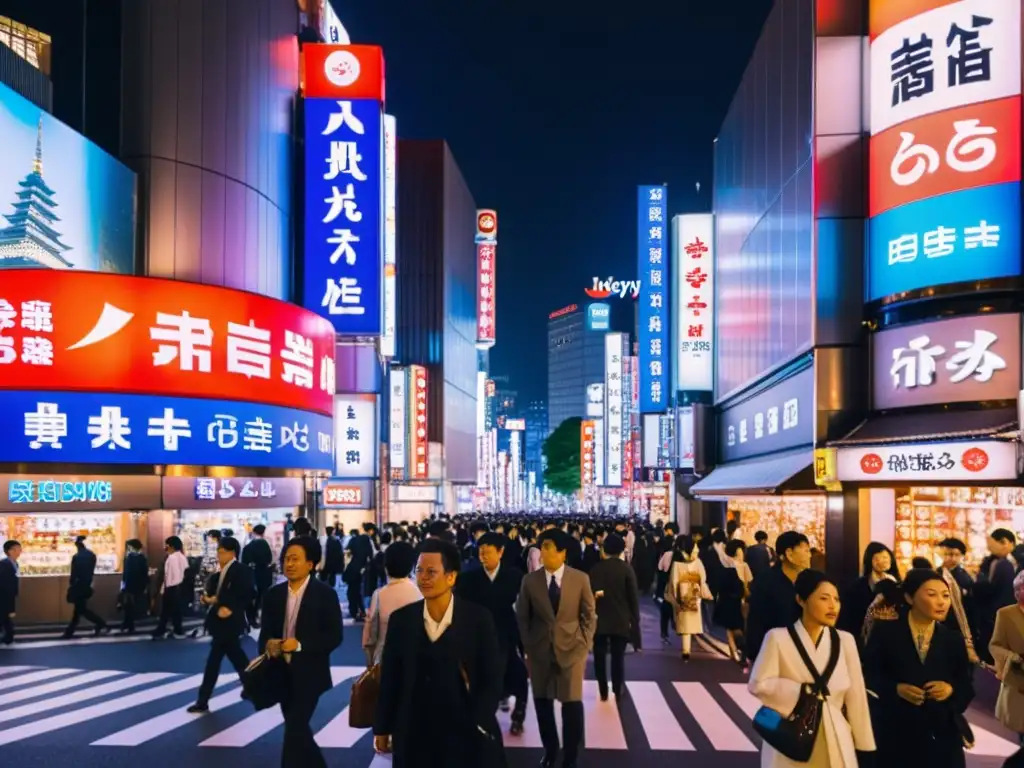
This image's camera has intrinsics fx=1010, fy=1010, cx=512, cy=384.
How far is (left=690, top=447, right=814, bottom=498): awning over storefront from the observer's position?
1714 centimetres

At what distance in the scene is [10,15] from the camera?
20469mm

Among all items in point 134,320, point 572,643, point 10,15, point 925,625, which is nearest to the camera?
point 925,625

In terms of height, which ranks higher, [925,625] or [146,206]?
[146,206]

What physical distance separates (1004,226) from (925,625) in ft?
35.9

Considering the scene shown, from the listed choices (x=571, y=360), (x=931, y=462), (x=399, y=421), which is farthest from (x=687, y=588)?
(x=571, y=360)

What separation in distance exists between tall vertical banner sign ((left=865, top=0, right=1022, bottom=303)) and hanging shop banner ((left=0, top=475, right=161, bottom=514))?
13005 millimetres

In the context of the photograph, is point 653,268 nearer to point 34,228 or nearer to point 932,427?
point 932,427

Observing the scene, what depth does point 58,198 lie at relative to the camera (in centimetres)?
1825

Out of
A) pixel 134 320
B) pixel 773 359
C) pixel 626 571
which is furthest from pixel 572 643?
pixel 773 359

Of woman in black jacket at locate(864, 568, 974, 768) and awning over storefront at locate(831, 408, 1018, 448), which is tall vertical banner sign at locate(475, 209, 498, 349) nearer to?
awning over storefront at locate(831, 408, 1018, 448)

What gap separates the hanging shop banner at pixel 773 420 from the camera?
1788cm

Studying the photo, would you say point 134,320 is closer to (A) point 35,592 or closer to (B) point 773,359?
(A) point 35,592

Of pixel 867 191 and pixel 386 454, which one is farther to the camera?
pixel 386 454

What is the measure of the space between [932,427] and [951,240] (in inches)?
107
